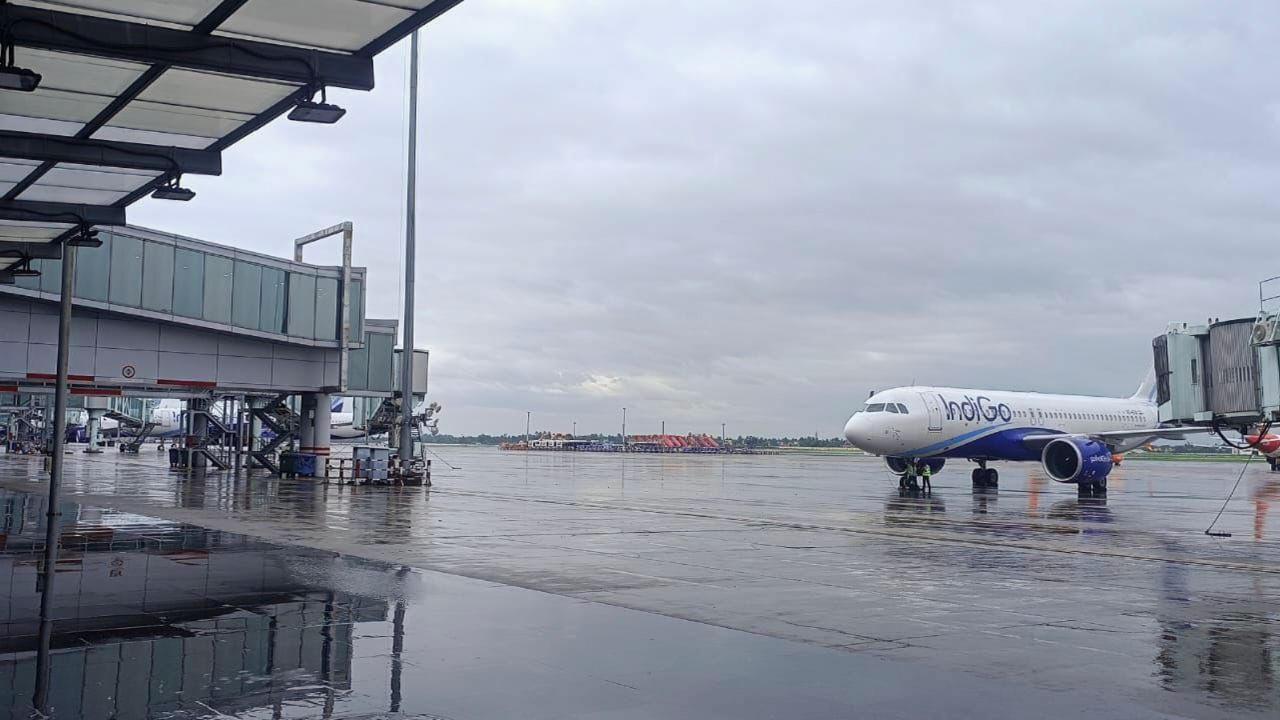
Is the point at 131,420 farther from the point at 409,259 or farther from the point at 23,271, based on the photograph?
the point at 23,271

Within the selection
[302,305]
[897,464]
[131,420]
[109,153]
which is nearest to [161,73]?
[109,153]

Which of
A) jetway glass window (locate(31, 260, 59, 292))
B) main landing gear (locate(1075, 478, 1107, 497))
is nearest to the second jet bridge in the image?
jetway glass window (locate(31, 260, 59, 292))

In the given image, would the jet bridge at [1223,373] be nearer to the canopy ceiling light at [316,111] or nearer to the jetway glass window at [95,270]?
the canopy ceiling light at [316,111]

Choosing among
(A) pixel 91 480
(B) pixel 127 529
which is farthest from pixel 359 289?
(B) pixel 127 529

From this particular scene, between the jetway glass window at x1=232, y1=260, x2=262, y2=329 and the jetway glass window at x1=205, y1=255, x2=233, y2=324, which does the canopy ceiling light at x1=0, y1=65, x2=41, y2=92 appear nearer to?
the jetway glass window at x1=205, y1=255, x2=233, y2=324

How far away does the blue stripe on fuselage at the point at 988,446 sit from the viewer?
40.7 m

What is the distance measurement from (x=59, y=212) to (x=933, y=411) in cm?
3218

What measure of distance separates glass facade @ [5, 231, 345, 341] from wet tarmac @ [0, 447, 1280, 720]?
53.4 feet

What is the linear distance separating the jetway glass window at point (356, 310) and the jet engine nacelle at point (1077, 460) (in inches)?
1172

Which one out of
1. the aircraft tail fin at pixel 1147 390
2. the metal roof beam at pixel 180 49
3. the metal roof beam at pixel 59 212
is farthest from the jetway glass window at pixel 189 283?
the aircraft tail fin at pixel 1147 390

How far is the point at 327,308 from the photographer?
4522 cm

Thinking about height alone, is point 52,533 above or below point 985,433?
below

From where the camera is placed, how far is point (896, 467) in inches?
1679

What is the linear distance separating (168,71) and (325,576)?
6237mm
